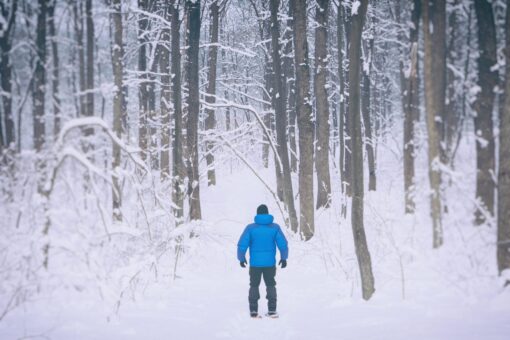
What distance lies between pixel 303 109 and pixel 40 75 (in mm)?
6656

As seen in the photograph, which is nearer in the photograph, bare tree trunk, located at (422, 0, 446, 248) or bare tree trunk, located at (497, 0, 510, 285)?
bare tree trunk, located at (497, 0, 510, 285)

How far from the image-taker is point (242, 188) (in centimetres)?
2019

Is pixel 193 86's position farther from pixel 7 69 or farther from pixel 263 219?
pixel 7 69

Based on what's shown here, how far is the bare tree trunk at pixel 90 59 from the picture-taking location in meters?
4.97

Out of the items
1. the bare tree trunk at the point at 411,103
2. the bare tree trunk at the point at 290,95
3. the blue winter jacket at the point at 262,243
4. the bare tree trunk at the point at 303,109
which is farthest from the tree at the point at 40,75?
the bare tree trunk at the point at 290,95

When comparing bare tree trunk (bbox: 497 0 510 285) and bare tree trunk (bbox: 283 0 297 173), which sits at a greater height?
bare tree trunk (bbox: 283 0 297 173)

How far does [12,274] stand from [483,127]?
6.06 metres

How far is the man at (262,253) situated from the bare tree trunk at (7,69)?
3.50 m

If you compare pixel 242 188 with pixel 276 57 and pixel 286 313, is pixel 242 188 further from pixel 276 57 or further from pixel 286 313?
pixel 286 313

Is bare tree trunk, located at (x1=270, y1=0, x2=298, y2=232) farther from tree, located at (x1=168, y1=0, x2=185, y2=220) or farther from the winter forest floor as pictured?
the winter forest floor

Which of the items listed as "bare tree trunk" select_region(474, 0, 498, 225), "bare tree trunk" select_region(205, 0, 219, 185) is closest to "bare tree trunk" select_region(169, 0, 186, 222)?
"bare tree trunk" select_region(205, 0, 219, 185)

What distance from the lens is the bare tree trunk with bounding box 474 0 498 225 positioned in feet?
16.0

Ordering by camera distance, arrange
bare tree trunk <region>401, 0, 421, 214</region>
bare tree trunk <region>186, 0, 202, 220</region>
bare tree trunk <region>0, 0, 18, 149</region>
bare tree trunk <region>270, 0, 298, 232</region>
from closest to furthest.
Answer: bare tree trunk <region>0, 0, 18, 149</region>, bare tree trunk <region>401, 0, 421, 214</region>, bare tree trunk <region>186, 0, 202, 220</region>, bare tree trunk <region>270, 0, 298, 232</region>

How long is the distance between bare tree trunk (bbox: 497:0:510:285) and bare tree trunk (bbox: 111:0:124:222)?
5.15 m
